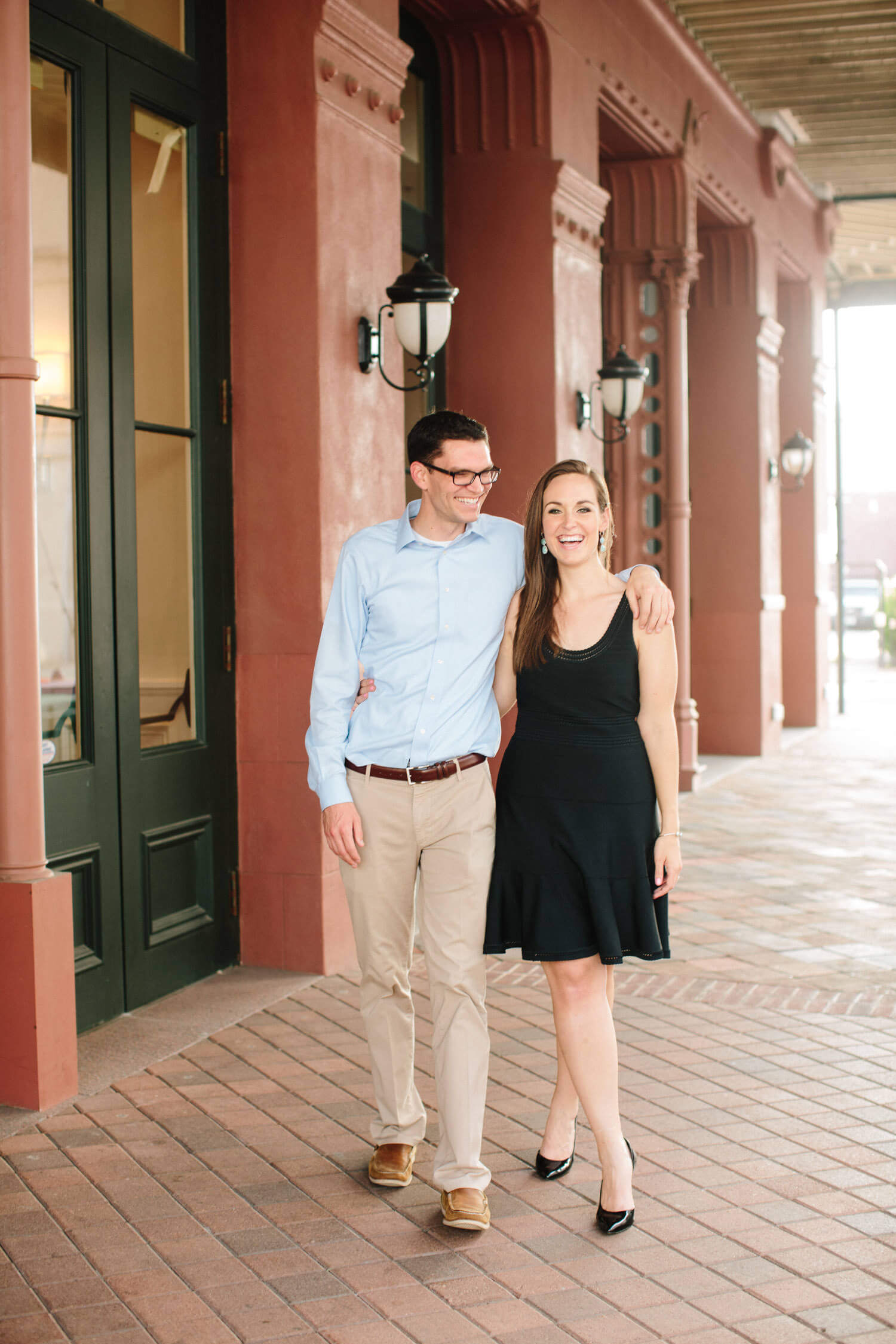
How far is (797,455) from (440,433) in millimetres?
11578

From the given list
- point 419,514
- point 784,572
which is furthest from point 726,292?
point 419,514

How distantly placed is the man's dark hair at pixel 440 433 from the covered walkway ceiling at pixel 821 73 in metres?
7.81

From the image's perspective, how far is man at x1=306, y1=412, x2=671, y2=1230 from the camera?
3.39m

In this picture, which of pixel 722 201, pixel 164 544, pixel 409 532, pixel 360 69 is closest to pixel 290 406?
pixel 164 544

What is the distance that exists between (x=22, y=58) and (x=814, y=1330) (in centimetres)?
390

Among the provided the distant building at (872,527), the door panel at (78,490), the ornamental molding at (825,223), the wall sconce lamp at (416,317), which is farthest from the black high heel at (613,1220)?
the distant building at (872,527)

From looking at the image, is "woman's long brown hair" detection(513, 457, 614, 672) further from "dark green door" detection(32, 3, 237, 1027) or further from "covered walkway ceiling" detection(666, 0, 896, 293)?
"covered walkway ceiling" detection(666, 0, 896, 293)

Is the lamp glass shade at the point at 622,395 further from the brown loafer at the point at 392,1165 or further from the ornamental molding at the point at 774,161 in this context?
the ornamental molding at the point at 774,161

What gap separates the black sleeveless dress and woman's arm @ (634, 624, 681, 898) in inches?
0.8

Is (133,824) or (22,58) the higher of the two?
(22,58)

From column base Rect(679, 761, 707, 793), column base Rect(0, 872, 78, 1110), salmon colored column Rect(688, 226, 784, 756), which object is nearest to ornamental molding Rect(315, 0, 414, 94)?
column base Rect(0, 872, 78, 1110)

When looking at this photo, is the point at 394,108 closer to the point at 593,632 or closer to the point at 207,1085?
the point at 593,632

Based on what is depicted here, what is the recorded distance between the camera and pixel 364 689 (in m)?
3.54

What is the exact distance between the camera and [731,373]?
1321 centimetres
